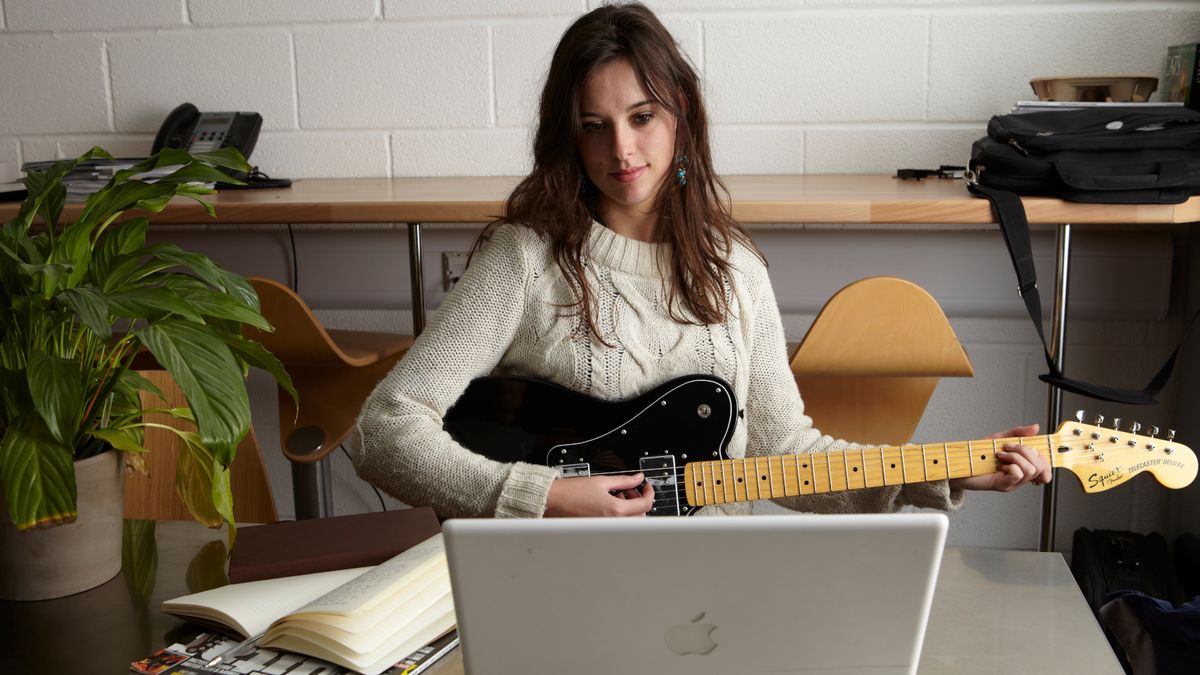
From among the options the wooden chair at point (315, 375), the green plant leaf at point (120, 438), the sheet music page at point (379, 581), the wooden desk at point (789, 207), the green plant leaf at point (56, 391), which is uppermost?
the wooden desk at point (789, 207)

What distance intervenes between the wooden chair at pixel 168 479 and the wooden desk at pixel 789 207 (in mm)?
618

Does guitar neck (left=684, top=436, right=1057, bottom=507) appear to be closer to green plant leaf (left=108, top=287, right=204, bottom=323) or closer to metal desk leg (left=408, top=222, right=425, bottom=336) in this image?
green plant leaf (left=108, top=287, right=204, bottom=323)

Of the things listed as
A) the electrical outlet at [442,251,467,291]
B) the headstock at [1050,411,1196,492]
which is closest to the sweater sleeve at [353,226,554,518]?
the headstock at [1050,411,1196,492]


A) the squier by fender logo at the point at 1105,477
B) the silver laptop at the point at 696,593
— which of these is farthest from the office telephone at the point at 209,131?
the silver laptop at the point at 696,593

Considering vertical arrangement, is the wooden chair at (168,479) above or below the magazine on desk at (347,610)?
below

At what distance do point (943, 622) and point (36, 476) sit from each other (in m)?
0.79

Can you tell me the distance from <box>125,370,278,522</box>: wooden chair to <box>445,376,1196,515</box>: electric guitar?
27cm

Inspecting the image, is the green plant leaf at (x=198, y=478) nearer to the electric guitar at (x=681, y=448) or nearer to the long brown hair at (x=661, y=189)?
the electric guitar at (x=681, y=448)

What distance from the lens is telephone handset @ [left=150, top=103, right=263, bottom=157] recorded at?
8.09 ft

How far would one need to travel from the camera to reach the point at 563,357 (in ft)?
4.92

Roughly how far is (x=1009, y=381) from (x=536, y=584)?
1.97m

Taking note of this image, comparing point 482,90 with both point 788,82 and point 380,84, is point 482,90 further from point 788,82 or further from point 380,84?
point 788,82

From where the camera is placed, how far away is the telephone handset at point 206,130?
2.47 m

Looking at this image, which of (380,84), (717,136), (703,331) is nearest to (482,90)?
(380,84)
